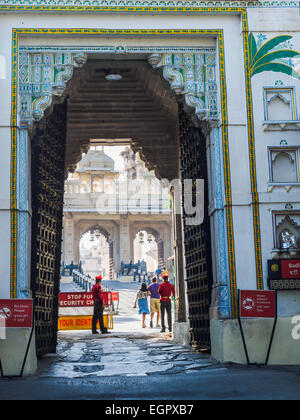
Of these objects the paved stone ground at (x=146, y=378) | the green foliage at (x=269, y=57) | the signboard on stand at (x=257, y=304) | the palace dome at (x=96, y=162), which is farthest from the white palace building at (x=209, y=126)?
the palace dome at (x=96, y=162)

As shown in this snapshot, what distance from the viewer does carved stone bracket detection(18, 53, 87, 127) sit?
9094 mm

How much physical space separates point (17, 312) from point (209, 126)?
13.6ft

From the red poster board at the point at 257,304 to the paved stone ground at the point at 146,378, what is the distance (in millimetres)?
763

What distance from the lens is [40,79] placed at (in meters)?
9.27

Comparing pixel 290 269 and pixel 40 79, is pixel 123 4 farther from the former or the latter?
pixel 290 269

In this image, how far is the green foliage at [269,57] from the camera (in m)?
9.34

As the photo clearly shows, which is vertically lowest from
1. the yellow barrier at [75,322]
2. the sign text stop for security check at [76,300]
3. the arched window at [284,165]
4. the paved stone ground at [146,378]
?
the paved stone ground at [146,378]

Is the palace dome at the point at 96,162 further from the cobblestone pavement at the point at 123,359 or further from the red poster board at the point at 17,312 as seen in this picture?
the red poster board at the point at 17,312

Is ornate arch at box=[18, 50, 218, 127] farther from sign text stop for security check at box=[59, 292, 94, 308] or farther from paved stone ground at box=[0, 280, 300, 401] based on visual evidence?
sign text stop for security check at box=[59, 292, 94, 308]

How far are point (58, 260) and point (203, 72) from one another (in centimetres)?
446

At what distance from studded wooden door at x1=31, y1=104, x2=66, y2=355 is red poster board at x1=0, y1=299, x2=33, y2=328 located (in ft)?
5.53

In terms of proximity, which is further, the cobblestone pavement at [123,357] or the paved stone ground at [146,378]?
the cobblestone pavement at [123,357]

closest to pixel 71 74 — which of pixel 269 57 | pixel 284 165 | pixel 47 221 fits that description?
pixel 47 221

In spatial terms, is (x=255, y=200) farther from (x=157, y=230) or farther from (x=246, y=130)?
(x=157, y=230)
